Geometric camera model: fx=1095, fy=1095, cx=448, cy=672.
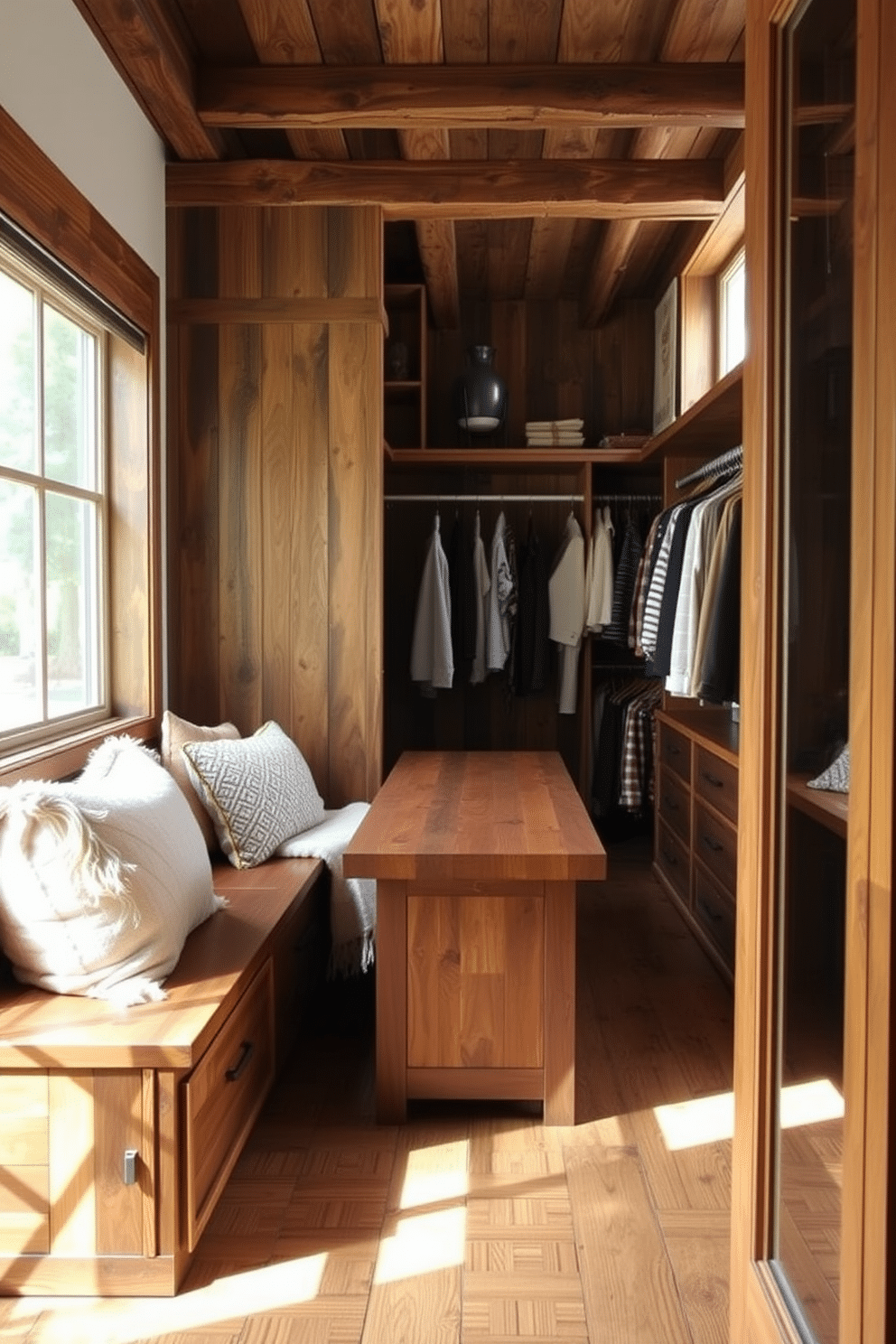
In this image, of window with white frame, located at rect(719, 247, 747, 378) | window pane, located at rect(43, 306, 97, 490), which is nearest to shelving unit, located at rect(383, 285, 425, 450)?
window with white frame, located at rect(719, 247, 747, 378)

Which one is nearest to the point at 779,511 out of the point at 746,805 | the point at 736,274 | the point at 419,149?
the point at 746,805

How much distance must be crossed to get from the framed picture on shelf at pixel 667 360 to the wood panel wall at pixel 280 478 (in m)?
1.64

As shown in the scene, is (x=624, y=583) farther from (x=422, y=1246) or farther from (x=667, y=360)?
(x=422, y=1246)

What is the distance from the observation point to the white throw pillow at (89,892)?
1.98 metres

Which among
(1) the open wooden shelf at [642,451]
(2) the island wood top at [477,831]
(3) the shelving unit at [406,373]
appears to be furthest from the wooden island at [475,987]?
(3) the shelving unit at [406,373]

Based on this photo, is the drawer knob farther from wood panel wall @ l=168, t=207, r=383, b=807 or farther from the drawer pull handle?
wood panel wall @ l=168, t=207, r=383, b=807

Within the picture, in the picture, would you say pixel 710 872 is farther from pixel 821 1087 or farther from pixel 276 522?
pixel 821 1087

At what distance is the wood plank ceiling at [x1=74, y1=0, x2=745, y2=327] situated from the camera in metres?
3.02

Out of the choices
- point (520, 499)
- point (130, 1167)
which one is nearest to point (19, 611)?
point (130, 1167)

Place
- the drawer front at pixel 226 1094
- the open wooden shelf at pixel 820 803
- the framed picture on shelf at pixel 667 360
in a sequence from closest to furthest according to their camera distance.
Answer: the open wooden shelf at pixel 820 803 → the drawer front at pixel 226 1094 → the framed picture on shelf at pixel 667 360

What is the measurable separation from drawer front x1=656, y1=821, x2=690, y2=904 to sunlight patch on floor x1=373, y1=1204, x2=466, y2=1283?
2.21m

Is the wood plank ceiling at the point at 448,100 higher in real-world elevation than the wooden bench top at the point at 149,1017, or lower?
higher

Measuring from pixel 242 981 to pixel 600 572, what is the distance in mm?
3361

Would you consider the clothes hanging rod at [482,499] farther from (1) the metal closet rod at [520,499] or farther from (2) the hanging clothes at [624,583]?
(2) the hanging clothes at [624,583]
